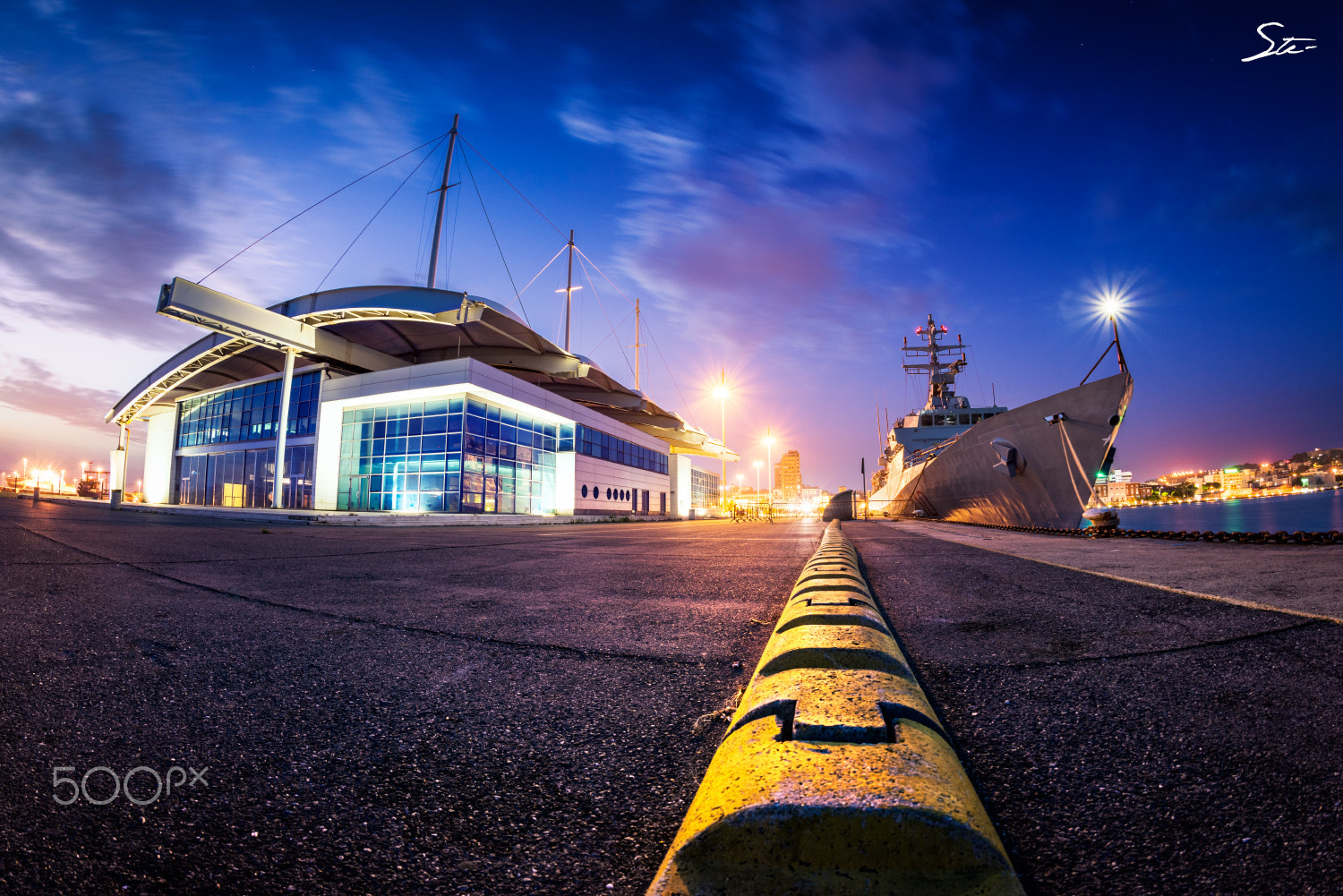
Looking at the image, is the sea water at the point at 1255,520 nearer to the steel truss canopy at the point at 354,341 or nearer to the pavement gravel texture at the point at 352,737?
the pavement gravel texture at the point at 352,737

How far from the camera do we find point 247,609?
287 cm

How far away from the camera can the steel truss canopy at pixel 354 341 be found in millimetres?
23484

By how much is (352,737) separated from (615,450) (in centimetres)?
3976

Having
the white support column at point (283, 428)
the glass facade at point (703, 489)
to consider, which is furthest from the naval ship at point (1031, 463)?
the glass facade at point (703, 489)

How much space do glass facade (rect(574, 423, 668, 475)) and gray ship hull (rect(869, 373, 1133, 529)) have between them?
863 inches

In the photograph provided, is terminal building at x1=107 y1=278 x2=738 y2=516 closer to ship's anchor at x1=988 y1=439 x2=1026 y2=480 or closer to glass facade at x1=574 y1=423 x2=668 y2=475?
glass facade at x1=574 y1=423 x2=668 y2=475

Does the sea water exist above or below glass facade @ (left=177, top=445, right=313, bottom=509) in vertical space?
below

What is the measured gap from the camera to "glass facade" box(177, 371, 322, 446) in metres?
29.4

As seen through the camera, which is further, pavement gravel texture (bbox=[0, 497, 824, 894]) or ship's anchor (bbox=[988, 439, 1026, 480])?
ship's anchor (bbox=[988, 439, 1026, 480])

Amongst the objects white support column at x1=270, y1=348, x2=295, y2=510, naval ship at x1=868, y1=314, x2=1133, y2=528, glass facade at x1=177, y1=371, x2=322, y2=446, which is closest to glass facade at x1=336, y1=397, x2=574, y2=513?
white support column at x1=270, y1=348, x2=295, y2=510

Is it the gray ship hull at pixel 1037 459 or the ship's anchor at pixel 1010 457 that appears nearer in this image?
the gray ship hull at pixel 1037 459

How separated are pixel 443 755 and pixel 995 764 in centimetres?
129

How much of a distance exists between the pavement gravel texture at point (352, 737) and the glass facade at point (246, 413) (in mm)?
31086

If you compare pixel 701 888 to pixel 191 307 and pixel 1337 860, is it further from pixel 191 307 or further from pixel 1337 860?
pixel 191 307
